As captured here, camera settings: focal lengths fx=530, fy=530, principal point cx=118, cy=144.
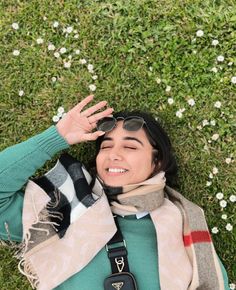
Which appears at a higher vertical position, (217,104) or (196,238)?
(217,104)

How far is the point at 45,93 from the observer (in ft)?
13.3

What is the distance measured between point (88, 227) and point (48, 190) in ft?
1.19

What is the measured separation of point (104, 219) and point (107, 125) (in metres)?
0.63

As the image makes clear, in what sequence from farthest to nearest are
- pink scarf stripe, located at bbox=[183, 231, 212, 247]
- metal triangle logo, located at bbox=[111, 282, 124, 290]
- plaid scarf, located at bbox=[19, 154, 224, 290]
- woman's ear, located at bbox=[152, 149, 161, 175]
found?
1. woman's ear, located at bbox=[152, 149, 161, 175]
2. pink scarf stripe, located at bbox=[183, 231, 212, 247]
3. plaid scarf, located at bbox=[19, 154, 224, 290]
4. metal triangle logo, located at bbox=[111, 282, 124, 290]

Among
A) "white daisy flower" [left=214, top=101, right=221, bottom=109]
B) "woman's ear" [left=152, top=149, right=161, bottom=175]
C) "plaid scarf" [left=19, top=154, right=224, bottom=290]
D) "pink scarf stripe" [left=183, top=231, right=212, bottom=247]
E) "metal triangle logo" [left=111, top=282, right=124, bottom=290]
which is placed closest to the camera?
"metal triangle logo" [left=111, top=282, right=124, bottom=290]

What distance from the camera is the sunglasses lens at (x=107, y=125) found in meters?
3.53

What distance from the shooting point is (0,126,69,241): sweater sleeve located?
3266 mm

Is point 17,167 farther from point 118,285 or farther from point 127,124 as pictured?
point 118,285

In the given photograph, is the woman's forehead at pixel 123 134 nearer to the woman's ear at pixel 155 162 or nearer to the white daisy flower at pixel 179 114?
the woman's ear at pixel 155 162

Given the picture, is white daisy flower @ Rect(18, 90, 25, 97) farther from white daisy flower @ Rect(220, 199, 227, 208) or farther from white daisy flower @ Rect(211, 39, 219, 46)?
white daisy flower @ Rect(220, 199, 227, 208)

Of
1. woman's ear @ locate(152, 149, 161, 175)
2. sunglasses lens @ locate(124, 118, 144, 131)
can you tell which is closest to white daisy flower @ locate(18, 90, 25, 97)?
sunglasses lens @ locate(124, 118, 144, 131)

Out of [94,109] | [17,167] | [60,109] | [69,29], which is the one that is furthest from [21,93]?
[17,167]

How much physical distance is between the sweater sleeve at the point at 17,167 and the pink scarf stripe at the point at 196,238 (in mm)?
1007

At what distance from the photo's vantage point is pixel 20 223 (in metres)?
3.40
